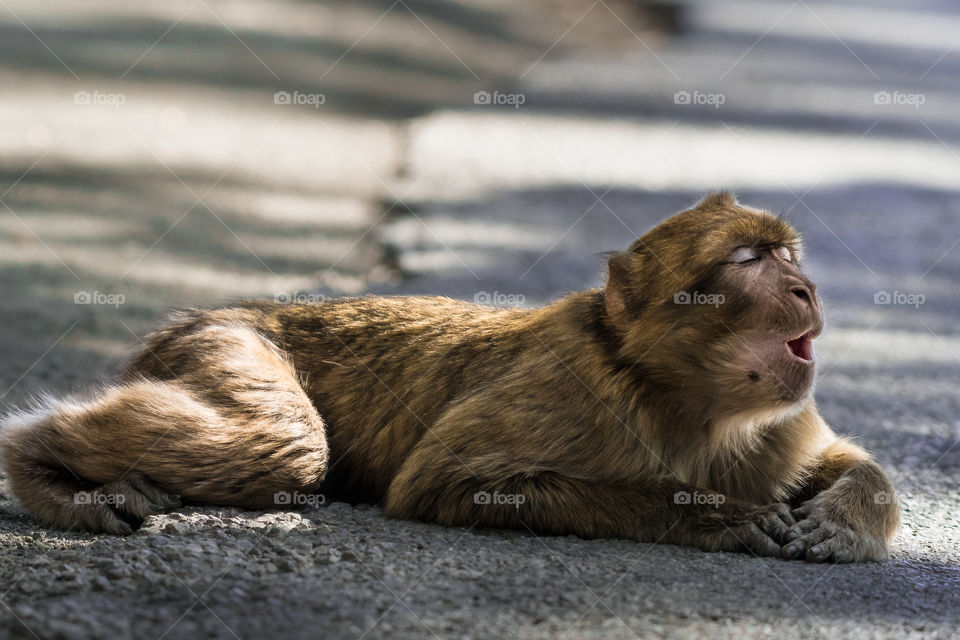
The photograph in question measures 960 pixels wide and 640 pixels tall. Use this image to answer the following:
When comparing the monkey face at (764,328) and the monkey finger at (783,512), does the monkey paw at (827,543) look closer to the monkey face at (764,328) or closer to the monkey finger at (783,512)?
the monkey finger at (783,512)

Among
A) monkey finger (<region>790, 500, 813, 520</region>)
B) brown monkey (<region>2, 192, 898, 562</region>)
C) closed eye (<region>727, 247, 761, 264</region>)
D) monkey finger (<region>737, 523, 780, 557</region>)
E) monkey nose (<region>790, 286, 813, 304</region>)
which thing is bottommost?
monkey finger (<region>737, 523, 780, 557</region>)

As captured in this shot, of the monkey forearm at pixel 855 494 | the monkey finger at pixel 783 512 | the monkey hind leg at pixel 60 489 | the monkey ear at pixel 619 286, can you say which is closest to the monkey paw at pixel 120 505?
the monkey hind leg at pixel 60 489

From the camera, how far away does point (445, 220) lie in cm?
1186

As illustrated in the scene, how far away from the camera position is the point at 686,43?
902 inches

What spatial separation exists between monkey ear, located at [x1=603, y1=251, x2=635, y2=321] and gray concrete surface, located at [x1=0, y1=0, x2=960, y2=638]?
1084 millimetres

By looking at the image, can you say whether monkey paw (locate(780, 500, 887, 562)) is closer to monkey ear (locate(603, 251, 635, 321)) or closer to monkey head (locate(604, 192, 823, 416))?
monkey head (locate(604, 192, 823, 416))

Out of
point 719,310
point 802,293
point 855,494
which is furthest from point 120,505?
point 855,494

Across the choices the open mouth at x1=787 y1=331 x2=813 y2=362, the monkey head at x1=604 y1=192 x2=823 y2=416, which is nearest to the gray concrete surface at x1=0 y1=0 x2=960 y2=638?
the monkey head at x1=604 y1=192 x2=823 y2=416

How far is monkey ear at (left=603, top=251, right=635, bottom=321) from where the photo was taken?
17.9 feet

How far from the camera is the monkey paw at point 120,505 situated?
17.4ft

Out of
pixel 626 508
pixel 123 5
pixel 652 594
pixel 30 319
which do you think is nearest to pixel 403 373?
pixel 626 508

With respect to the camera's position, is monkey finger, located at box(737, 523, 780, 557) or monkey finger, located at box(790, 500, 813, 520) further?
monkey finger, located at box(790, 500, 813, 520)

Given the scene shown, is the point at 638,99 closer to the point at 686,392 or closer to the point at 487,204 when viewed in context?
the point at 487,204

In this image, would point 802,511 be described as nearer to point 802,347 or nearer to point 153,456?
point 802,347
